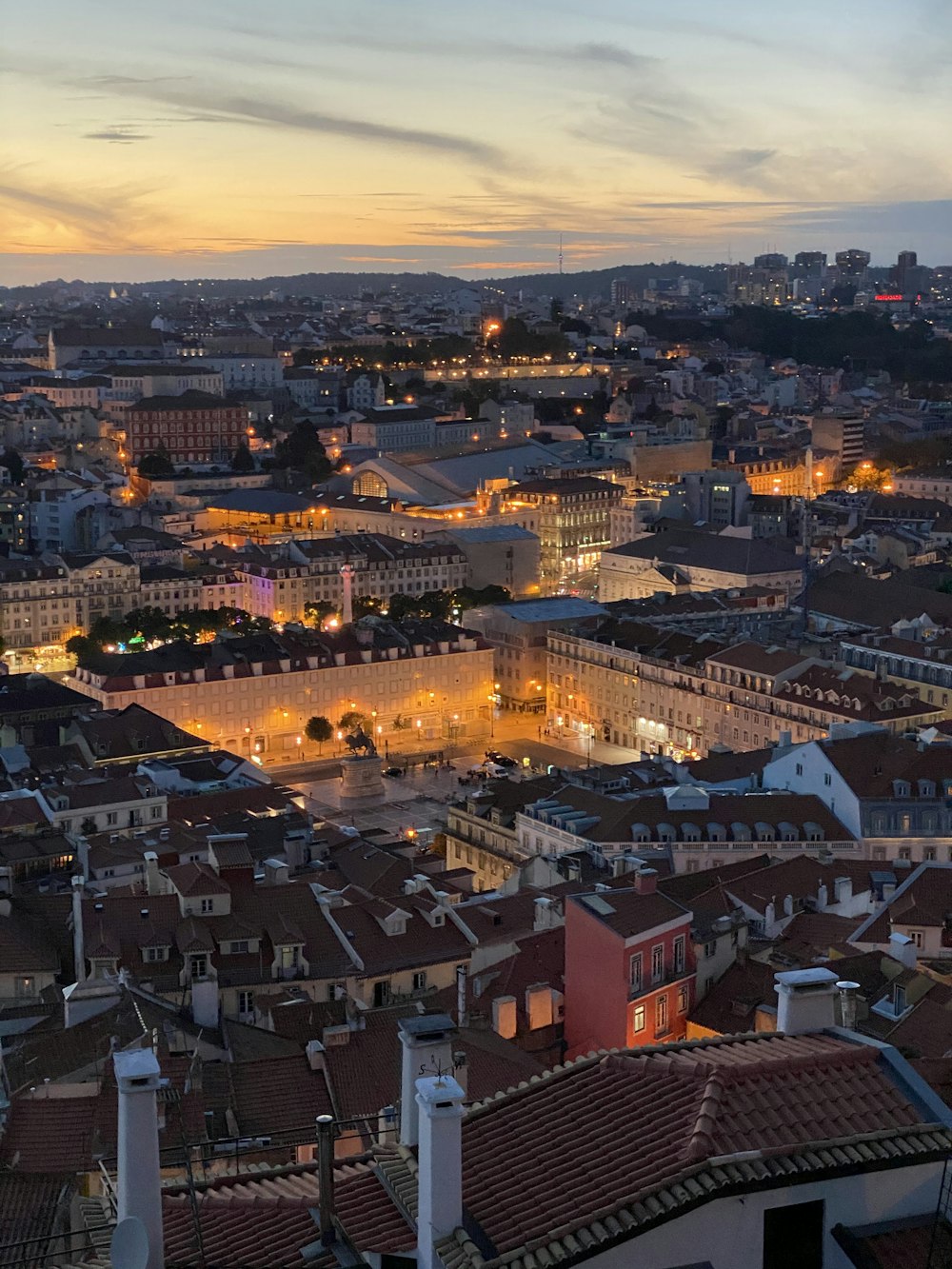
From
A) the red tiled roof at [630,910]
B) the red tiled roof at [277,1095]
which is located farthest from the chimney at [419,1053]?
the red tiled roof at [630,910]

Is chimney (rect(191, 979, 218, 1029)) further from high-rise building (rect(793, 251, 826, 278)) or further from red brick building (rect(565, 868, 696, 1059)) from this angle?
high-rise building (rect(793, 251, 826, 278))

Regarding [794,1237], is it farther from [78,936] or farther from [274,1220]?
[78,936]

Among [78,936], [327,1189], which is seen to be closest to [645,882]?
[78,936]

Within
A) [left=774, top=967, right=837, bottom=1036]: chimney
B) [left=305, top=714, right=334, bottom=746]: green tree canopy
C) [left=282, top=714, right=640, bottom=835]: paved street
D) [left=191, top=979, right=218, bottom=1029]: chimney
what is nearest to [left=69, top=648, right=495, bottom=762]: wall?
[left=305, top=714, right=334, bottom=746]: green tree canopy

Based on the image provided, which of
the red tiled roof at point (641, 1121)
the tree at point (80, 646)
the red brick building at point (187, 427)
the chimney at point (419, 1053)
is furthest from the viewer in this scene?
the red brick building at point (187, 427)

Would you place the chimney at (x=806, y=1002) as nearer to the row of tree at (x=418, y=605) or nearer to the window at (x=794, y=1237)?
the window at (x=794, y=1237)
